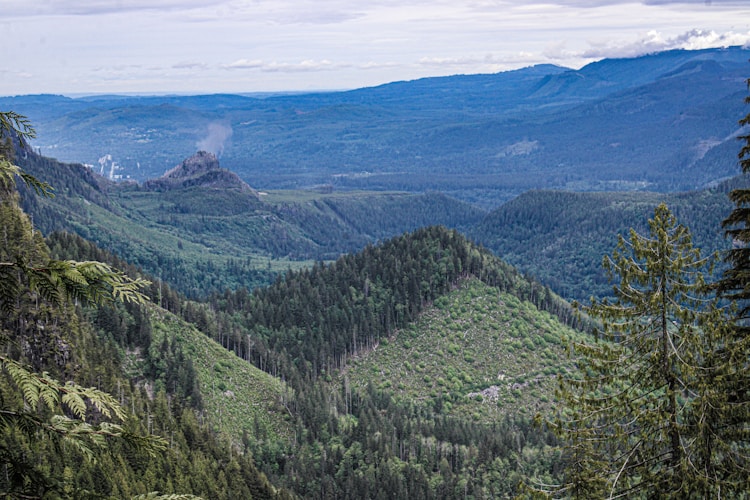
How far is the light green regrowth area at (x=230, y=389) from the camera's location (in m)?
103

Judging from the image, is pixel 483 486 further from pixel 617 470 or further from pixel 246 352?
pixel 617 470

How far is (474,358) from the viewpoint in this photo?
141 metres

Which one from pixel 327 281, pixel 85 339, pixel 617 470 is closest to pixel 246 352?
pixel 327 281

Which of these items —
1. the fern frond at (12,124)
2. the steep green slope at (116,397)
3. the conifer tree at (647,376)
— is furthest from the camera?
the conifer tree at (647,376)

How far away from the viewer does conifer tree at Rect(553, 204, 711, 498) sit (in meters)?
23.1

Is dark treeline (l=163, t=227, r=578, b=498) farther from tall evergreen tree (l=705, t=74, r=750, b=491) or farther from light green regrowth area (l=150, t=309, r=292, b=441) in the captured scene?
tall evergreen tree (l=705, t=74, r=750, b=491)

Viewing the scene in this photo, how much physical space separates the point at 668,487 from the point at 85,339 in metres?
73.4

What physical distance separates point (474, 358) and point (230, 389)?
169 feet

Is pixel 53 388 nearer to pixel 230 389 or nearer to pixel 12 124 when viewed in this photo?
pixel 12 124

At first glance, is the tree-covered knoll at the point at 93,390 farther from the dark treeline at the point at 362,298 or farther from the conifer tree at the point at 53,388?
the dark treeline at the point at 362,298

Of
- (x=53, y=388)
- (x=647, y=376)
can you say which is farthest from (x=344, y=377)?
(x=53, y=388)

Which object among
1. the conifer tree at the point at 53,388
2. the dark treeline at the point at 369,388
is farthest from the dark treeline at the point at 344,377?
the conifer tree at the point at 53,388

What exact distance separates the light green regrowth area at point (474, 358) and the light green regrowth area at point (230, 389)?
26.8 m

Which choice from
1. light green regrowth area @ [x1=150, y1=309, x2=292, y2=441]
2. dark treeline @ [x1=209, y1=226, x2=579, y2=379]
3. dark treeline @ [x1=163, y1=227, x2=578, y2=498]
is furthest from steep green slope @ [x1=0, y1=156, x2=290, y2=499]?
dark treeline @ [x1=209, y1=226, x2=579, y2=379]
